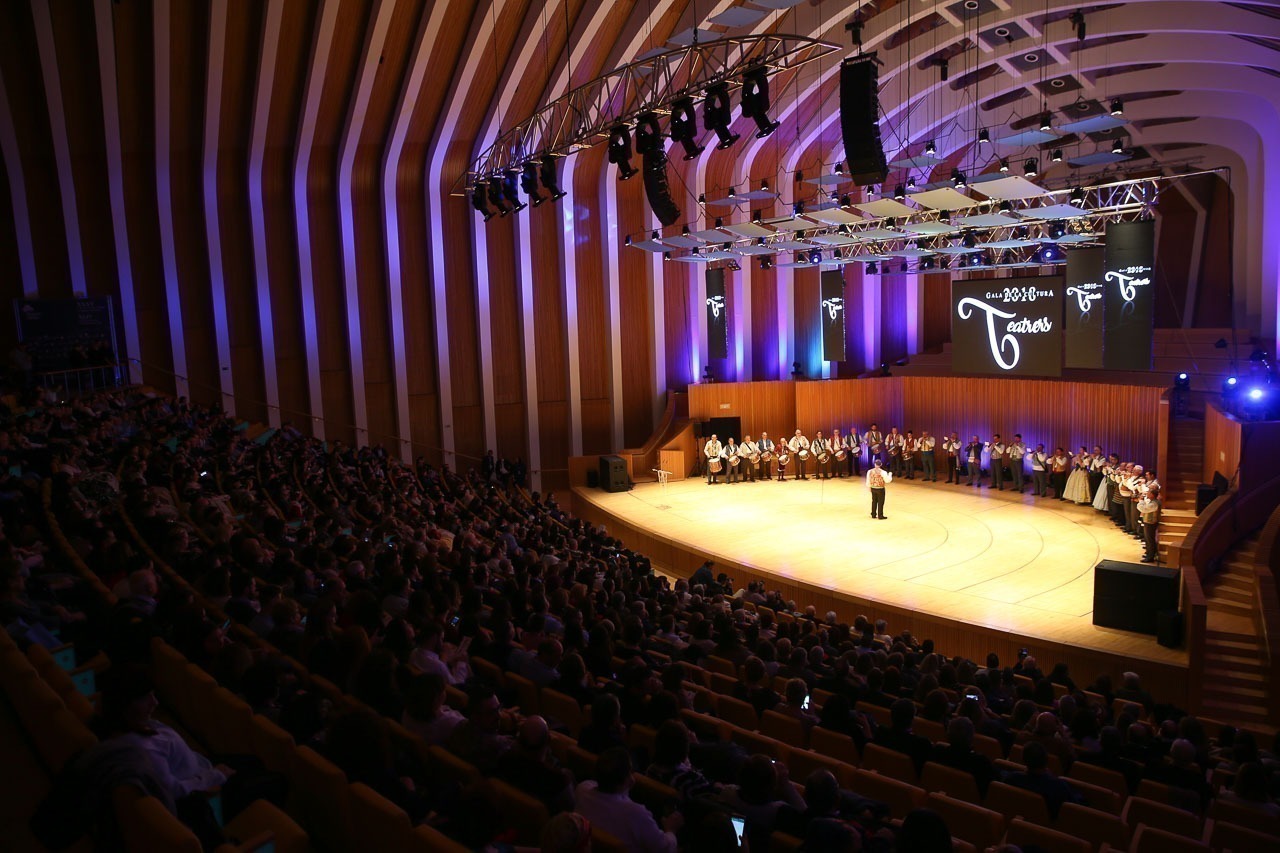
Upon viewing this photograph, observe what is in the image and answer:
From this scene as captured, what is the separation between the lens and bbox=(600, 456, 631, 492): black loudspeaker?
716 inches

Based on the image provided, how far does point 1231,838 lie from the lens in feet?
13.5

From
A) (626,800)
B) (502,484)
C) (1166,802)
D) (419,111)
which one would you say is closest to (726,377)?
(502,484)

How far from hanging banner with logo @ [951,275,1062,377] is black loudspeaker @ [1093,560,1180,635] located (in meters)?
6.27

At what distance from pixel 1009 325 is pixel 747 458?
6.13 m

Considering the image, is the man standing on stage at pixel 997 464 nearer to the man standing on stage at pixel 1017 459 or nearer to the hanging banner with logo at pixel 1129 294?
the man standing on stage at pixel 1017 459

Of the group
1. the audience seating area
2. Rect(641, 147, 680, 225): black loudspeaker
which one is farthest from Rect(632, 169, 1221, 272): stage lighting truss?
the audience seating area

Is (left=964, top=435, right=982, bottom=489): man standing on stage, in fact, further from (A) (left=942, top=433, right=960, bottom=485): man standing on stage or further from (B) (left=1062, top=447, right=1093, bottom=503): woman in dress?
(B) (left=1062, top=447, right=1093, bottom=503): woman in dress

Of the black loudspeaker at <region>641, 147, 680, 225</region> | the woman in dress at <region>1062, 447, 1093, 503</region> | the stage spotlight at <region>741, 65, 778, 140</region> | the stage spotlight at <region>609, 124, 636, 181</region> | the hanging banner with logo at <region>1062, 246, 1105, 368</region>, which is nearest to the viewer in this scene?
the stage spotlight at <region>741, 65, 778, 140</region>

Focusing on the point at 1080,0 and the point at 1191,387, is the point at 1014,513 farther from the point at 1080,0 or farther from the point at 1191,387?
the point at 1080,0

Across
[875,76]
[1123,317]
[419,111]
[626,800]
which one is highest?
[419,111]

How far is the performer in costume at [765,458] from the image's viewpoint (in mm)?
19266

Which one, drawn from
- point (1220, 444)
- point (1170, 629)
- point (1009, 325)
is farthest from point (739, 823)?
point (1009, 325)

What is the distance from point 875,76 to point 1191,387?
12.7 meters

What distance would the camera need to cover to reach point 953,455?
18.3 meters
